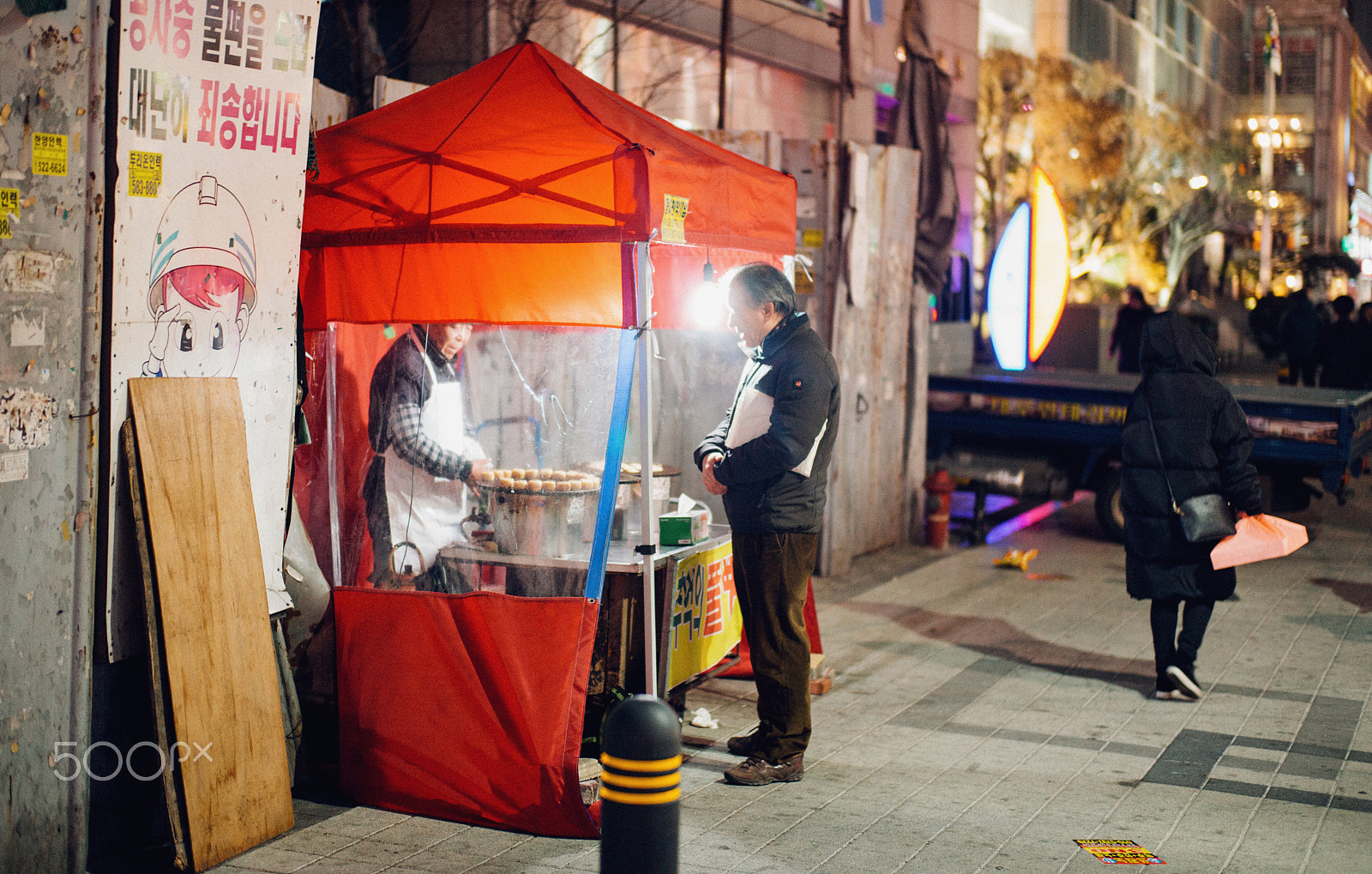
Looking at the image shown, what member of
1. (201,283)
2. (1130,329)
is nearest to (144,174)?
(201,283)

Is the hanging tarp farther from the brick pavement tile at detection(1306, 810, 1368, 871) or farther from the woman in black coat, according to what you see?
the brick pavement tile at detection(1306, 810, 1368, 871)

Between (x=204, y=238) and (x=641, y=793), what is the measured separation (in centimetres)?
249

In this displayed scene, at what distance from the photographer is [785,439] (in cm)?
513

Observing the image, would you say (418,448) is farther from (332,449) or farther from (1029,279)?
(1029,279)

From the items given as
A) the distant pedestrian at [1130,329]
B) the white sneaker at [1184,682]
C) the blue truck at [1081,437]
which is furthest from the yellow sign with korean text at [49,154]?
the distant pedestrian at [1130,329]

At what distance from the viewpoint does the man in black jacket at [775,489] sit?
5207 millimetres

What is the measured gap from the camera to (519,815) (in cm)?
486

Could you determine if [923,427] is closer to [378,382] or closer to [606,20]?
[606,20]

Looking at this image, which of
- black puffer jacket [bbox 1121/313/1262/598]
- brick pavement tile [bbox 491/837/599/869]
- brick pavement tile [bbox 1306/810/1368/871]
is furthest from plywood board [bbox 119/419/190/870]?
black puffer jacket [bbox 1121/313/1262/598]

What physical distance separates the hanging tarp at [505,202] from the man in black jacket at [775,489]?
0.45m

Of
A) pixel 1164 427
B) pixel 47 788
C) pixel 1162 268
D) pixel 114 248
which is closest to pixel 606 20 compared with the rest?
pixel 1164 427

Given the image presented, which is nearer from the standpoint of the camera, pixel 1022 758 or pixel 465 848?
pixel 465 848

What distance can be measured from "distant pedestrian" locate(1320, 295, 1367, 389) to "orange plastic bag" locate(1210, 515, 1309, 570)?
463 inches

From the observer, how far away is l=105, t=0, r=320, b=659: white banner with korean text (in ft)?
13.8
